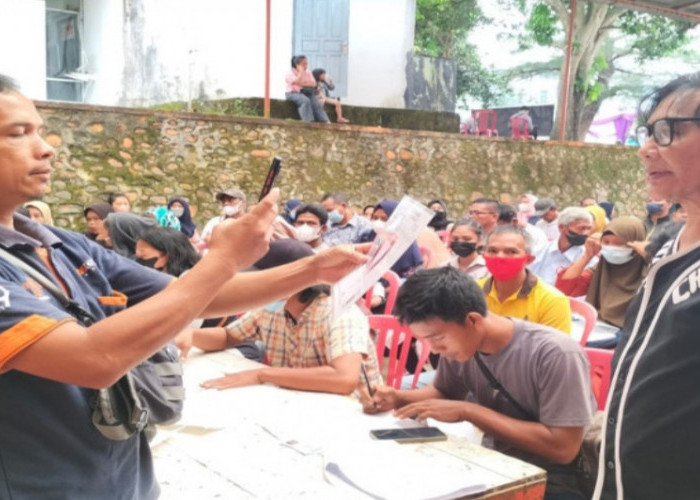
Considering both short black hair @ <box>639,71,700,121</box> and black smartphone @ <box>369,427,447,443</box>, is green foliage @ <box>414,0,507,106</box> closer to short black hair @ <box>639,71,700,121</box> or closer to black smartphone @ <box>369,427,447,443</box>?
black smartphone @ <box>369,427,447,443</box>

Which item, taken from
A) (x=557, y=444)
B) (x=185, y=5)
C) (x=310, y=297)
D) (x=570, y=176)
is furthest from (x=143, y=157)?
(x=570, y=176)

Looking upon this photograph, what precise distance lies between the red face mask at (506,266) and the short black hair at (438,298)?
110 cm

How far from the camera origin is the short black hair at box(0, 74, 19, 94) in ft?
3.84

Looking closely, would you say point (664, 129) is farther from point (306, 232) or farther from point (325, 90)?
point (325, 90)

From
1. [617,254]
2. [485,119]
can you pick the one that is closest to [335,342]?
[617,254]

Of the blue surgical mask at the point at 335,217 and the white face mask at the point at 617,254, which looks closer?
the white face mask at the point at 617,254

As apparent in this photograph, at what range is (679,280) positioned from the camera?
43.3 inches

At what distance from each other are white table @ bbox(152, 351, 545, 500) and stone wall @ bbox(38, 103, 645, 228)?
604cm

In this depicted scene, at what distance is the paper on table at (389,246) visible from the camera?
4.77 ft

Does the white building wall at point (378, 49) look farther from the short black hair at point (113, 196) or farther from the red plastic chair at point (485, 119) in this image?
the short black hair at point (113, 196)

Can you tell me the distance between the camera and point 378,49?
12008 mm

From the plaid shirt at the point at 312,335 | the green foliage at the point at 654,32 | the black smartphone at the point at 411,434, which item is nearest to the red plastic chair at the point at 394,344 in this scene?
the plaid shirt at the point at 312,335

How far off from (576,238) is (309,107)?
18.3 ft

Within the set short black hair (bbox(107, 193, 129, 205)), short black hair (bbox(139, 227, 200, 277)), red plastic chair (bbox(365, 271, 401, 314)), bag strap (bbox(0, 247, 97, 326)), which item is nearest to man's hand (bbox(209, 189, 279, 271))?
bag strap (bbox(0, 247, 97, 326))
